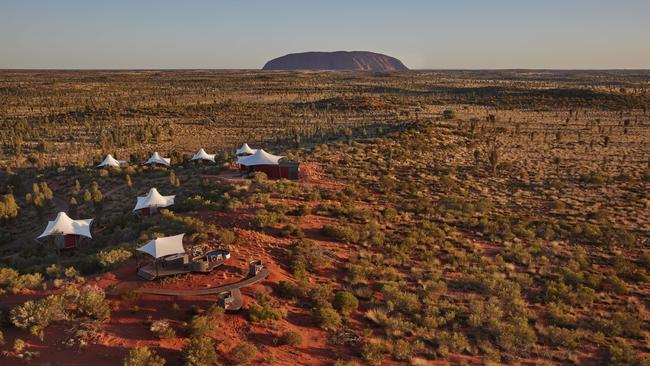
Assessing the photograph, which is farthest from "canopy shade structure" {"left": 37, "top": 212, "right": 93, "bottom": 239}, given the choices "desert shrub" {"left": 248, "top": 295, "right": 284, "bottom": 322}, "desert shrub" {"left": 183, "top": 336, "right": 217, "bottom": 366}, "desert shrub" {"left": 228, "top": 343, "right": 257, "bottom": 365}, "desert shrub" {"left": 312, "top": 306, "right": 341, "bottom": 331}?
"desert shrub" {"left": 312, "top": 306, "right": 341, "bottom": 331}

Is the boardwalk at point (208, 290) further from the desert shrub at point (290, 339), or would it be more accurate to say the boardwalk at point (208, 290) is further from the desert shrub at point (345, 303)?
the desert shrub at point (345, 303)

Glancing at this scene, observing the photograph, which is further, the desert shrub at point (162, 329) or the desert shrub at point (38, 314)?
the desert shrub at point (162, 329)

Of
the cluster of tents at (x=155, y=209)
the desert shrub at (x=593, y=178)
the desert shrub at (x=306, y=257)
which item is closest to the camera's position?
the cluster of tents at (x=155, y=209)

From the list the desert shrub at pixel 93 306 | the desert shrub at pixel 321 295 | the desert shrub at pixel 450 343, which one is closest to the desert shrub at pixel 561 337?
the desert shrub at pixel 450 343

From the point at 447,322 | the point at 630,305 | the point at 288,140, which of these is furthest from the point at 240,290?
the point at 288,140

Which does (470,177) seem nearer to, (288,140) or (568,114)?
(288,140)

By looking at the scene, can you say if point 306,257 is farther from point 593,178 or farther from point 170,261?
point 593,178

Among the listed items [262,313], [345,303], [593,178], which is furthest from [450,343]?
[593,178]
